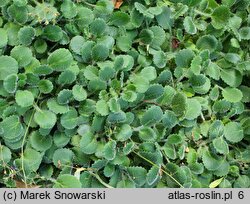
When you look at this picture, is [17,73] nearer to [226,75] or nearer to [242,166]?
[226,75]

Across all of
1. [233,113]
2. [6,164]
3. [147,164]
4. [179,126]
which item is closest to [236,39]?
[233,113]

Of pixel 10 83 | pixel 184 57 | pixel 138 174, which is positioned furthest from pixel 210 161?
pixel 10 83

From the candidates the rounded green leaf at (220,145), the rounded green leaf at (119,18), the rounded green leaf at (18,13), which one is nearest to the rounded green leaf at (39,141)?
the rounded green leaf at (18,13)

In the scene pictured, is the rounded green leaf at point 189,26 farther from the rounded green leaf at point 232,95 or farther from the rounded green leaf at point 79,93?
the rounded green leaf at point 79,93

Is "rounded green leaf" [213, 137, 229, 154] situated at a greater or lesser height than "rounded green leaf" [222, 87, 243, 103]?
lesser

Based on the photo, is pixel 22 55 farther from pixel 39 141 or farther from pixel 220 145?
pixel 220 145

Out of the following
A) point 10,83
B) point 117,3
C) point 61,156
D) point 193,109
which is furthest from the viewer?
point 117,3

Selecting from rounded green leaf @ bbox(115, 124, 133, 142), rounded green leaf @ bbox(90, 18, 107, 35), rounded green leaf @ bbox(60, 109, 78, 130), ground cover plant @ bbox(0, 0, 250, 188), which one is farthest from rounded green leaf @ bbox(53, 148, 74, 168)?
rounded green leaf @ bbox(90, 18, 107, 35)

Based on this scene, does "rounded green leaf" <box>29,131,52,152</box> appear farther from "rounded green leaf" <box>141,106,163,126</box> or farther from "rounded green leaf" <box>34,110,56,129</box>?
"rounded green leaf" <box>141,106,163,126</box>
